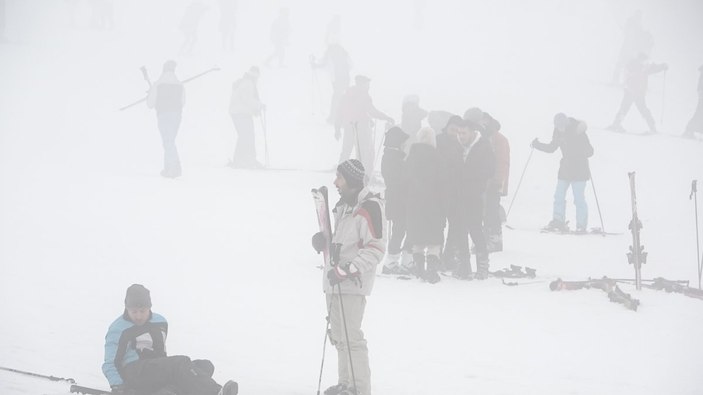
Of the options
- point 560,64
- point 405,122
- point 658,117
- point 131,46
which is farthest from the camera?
point 560,64

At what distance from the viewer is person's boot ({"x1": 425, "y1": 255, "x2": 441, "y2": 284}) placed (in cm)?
942

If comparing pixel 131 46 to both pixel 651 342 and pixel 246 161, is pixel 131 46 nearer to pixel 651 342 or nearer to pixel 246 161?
pixel 246 161

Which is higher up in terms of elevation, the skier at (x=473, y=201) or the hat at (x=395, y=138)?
the hat at (x=395, y=138)

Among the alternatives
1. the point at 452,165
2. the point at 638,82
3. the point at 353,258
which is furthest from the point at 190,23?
the point at 353,258

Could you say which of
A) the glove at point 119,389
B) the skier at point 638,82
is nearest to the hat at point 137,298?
the glove at point 119,389

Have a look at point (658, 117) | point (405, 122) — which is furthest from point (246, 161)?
point (658, 117)

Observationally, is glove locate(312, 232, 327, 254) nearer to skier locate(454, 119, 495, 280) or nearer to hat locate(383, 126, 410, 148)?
hat locate(383, 126, 410, 148)

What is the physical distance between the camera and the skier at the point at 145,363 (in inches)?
191

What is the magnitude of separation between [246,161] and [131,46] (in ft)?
44.5

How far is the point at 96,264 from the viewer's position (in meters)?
9.27

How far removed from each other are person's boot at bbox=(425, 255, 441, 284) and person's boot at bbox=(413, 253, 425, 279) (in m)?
0.08

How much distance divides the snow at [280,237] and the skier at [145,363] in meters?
0.84

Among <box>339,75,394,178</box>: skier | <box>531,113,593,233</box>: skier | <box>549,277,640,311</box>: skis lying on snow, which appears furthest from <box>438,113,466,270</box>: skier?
<box>339,75,394,178</box>: skier

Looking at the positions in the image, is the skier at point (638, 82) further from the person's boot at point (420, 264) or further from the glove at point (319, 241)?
the glove at point (319, 241)
